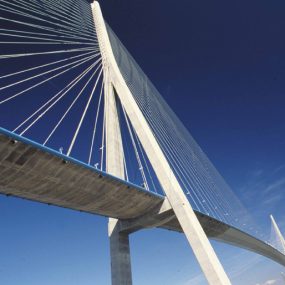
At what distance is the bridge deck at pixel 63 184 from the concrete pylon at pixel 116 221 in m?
1.27

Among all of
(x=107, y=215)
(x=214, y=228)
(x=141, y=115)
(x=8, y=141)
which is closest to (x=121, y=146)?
(x=141, y=115)

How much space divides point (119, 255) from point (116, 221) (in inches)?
87.9

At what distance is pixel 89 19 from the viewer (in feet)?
96.7

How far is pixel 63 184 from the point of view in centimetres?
1873

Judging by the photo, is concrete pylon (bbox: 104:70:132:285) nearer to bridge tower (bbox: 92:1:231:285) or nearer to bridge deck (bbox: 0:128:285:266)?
bridge tower (bbox: 92:1:231:285)

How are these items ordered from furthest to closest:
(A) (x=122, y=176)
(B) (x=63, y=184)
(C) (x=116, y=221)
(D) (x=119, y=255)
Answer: (C) (x=116, y=221), (A) (x=122, y=176), (D) (x=119, y=255), (B) (x=63, y=184)

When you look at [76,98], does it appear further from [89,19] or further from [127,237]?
[89,19]

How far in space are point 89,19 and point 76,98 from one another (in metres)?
11.4

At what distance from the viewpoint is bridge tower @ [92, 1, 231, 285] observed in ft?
68.6

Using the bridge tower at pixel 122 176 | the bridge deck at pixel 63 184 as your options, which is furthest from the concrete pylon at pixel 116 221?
the bridge deck at pixel 63 184

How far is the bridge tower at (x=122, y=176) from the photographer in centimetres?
2092

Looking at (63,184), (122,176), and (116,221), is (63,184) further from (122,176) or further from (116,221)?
(116,221)

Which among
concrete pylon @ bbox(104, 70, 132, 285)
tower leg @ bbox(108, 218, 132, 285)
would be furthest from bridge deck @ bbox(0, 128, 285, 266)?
concrete pylon @ bbox(104, 70, 132, 285)

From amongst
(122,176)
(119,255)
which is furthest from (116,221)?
(122,176)
